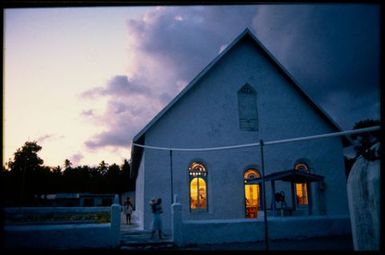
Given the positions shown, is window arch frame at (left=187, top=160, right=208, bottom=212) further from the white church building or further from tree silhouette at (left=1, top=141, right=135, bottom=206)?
tree silhouette at (left=1, top=141, right=135, bottom=206)

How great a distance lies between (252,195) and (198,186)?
2.82 m

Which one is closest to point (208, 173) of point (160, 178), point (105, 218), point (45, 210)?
point (160, 178)

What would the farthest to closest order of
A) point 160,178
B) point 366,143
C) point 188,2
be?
point 160,178 → point 366,143 → point 188,2

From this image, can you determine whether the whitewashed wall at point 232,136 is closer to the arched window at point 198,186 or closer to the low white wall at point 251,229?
the arched window at point 198,186

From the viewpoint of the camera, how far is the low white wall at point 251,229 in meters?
10.2


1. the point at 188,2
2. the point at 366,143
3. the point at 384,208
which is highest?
the point at 188,2

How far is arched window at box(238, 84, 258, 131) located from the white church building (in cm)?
5

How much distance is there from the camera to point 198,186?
1418cm

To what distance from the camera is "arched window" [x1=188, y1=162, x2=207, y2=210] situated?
1405cm

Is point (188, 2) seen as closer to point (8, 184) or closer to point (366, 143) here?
point (366, 143)

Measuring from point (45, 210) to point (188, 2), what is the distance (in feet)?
52.7

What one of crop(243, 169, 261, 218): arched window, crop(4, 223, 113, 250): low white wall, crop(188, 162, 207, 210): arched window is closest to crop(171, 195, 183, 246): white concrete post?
crop(4, 223, 113, 250): low white wall

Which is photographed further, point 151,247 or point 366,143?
point 151,247

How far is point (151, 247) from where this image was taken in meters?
9.78
